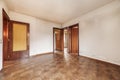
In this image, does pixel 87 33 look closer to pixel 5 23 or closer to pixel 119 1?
pixel 119 1

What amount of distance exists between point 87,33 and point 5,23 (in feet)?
14.3

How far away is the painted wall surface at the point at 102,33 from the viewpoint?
9.64 feet

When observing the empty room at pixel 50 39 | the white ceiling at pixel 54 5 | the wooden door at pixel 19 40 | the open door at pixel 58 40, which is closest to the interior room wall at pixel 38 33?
A: the empty room at pixel 50 39

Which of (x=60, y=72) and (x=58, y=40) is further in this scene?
(x=58, y=40)

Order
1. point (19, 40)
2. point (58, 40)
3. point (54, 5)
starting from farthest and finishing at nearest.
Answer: point (58, 40) → point (19, 40) → point (54, 5)

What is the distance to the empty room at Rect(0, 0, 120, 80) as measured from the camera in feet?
8.07

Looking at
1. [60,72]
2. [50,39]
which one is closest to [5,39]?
[50,39]

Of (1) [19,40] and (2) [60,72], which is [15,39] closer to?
(1) [19,40]

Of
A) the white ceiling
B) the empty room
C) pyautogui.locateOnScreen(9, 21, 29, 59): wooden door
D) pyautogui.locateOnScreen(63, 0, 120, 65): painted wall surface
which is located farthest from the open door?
the white ceiling

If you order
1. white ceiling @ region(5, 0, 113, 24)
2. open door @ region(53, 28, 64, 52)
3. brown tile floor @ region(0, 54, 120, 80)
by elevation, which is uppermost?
white ceiling @ region(5, 0, 113, 24)

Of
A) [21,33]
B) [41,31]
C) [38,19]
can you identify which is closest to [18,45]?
[21,33]

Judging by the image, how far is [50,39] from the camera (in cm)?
584

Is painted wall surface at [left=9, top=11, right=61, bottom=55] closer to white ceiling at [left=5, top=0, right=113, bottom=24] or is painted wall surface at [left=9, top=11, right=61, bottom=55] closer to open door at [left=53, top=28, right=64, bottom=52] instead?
white ceiling at [left=5, top=0, right=113, bottom=24]

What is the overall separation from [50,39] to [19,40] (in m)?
2.30
